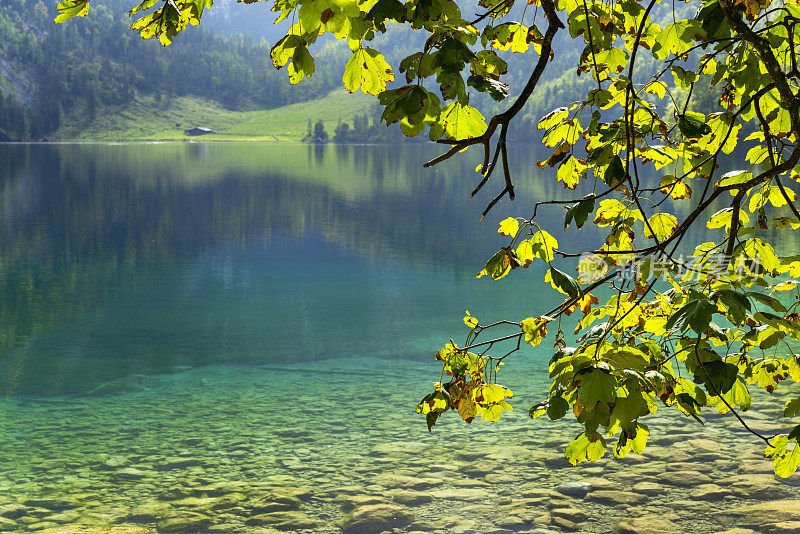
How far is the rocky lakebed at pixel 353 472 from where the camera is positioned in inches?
328

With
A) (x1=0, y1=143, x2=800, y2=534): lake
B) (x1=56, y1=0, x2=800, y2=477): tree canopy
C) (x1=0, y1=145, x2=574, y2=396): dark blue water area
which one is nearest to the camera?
(x1=56, y1=0, x2=800, y2=477): tree canopy

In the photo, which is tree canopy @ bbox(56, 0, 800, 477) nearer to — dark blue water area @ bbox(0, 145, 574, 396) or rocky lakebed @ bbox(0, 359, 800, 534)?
rocky lakebed @ bbox(0, 359, 800, 534)

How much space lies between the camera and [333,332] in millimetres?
17906

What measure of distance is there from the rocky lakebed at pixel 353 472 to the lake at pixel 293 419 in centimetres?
4

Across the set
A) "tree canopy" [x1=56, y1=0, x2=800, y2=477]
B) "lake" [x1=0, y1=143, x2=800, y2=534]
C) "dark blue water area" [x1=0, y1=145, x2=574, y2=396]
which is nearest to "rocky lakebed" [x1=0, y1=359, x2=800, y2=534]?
"lake" [x1=0, y1=143, x2=800, y2=534]

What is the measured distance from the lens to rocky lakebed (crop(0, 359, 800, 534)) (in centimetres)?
834

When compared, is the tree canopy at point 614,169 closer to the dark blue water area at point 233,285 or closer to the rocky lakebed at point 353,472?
the rocky lakebed at point 353,472

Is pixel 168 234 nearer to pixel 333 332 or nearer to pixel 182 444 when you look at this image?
pixel 333 332

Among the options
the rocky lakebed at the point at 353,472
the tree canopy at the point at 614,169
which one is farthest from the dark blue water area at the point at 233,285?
the tree canopy at the point at 614,169

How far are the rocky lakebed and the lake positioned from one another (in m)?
0.04

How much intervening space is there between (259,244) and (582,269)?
2938cm

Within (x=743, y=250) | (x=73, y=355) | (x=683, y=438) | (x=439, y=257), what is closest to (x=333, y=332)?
(x=73, y=355)

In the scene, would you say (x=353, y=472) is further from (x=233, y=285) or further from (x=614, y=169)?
(x=233, y=285)

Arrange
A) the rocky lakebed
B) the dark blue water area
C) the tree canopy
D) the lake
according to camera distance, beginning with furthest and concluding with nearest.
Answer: the dark blue water area < the lake < the rocky lakebed < the tree canopy
